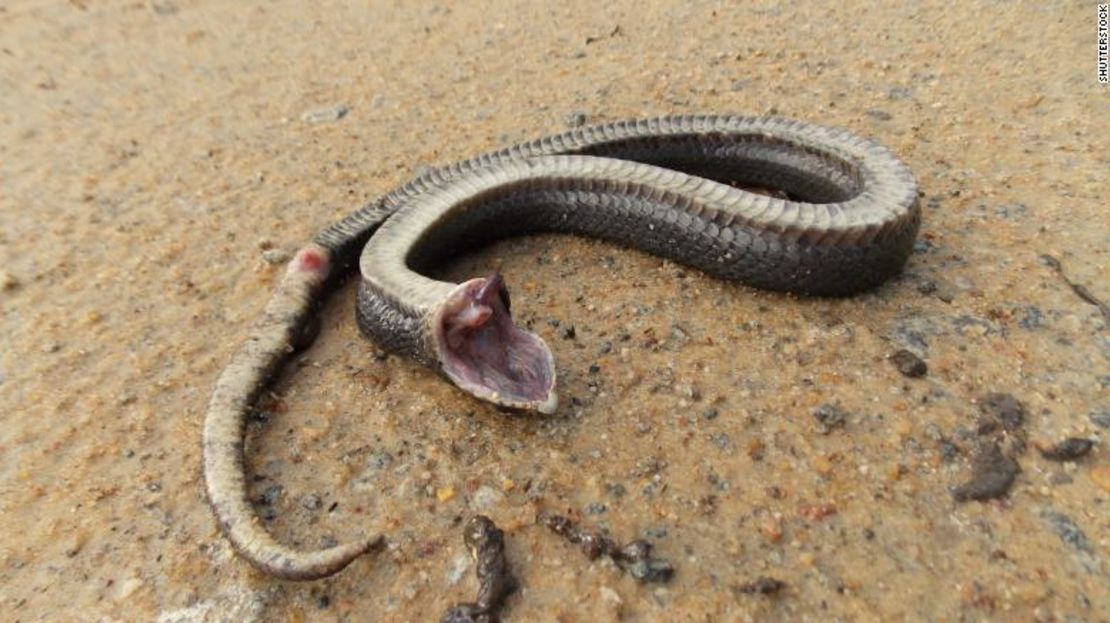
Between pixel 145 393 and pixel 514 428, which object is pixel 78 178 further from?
pixel 514 428

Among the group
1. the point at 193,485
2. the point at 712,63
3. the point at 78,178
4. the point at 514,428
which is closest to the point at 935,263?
the point at 514,428

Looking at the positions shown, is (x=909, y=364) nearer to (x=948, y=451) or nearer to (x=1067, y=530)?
(x=948, y=451)

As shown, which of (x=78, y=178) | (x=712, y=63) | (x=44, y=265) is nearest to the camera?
(x=44, y=265)

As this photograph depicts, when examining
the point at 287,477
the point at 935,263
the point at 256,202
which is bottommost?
the point at 935,263

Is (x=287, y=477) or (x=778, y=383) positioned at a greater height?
(x=287, y=477)

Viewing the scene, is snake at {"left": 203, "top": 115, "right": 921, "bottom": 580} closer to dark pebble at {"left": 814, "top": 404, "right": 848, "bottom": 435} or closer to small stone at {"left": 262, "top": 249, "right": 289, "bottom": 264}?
small stone at {"left": 262, "top": 249, "right": 289, "bottom": 264}

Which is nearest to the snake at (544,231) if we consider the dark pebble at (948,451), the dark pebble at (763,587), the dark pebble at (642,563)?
the dark pebble at (642,563)

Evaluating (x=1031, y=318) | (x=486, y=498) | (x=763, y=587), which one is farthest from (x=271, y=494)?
(x=1031, y=318)

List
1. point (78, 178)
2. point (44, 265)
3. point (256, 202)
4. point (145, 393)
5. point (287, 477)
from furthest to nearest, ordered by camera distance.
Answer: point (78, 178) → point (256, 202) → point (44, 265) → point (145, 393) → point (287, 477)
